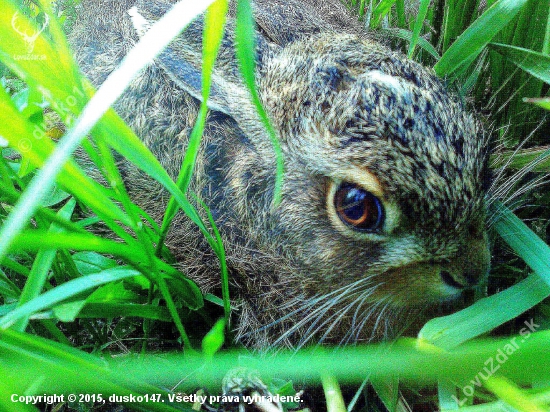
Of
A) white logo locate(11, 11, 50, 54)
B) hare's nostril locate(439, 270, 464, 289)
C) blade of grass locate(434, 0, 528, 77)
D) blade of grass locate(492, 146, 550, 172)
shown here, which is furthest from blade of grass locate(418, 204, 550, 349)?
white logo locate(11, 11, 50, 54)

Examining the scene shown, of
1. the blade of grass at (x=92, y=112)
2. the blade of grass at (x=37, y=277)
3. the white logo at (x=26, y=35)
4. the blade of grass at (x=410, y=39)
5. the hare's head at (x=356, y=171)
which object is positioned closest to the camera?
the blade of grass at (x=92, y=112)

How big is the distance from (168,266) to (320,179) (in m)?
0.65

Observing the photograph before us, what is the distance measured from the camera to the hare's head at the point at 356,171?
1.75 meters

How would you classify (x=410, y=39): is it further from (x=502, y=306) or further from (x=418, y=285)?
(x=502, y=306)

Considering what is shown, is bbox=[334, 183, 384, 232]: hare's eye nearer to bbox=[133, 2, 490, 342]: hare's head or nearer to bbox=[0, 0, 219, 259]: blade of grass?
bbox=[133, 2, 490, 342]: hare's head

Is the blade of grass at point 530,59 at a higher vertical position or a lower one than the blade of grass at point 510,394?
higher

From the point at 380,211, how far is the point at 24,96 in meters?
1.50

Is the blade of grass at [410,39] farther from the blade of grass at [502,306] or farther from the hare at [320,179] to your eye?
the blade of grass at [502,306]

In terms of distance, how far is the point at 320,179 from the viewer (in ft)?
6.41

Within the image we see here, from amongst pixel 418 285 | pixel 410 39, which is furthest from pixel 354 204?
pixel 410 39

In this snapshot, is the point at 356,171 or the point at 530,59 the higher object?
the point at 530,59

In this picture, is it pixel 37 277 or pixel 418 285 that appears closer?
pixel 37 277

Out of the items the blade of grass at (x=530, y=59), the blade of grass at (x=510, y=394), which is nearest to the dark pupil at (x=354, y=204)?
the blade of grass at (x=510, y=394)

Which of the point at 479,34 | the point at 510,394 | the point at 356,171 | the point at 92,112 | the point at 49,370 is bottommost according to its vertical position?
the point at 510,394
